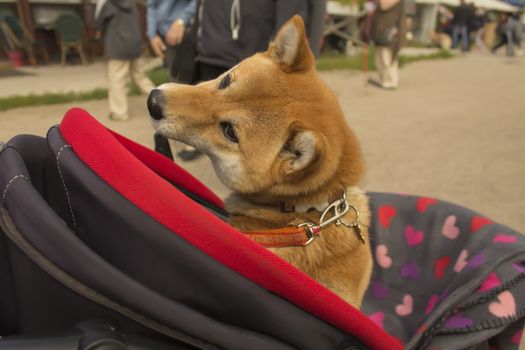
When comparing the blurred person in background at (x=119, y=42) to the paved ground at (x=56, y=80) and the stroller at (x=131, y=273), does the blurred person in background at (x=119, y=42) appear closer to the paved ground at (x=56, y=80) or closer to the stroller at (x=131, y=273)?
the paved ground at (x=56, y=80)

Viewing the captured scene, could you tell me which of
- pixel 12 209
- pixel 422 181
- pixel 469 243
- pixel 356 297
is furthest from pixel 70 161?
pixel 422 181

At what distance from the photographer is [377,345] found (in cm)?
116

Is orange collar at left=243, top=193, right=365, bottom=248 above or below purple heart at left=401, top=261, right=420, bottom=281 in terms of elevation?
above

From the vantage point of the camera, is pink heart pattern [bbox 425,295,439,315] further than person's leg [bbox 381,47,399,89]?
No

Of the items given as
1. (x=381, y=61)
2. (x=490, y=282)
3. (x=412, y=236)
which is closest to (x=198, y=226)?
(x=490, y=282)

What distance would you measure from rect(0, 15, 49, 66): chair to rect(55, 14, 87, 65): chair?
1.61 ft

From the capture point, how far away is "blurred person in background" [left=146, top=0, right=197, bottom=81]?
11.5 feet

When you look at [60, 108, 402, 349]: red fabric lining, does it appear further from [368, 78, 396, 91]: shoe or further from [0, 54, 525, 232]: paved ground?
[368, 78, 396, 91]: shoe

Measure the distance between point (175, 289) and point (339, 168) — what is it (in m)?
0.78

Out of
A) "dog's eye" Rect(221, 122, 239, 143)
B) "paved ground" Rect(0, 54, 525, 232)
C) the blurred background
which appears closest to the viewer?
"dog's eye" Rect(221, 122, 239, 143)

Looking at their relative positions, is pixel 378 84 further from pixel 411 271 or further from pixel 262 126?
pixel 262 126

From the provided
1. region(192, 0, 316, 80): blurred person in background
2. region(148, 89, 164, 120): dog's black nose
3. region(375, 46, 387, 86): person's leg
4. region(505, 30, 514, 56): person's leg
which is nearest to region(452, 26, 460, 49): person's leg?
region(505, 30, 514, 56): person's leg

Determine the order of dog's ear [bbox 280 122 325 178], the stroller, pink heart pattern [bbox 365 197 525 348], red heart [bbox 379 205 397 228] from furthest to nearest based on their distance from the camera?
red heart [bbox 379 205 397 228] < pink heart pattern [bbox 365 197 525 348] < dog's ear [bbox 280 122 325 178] < the stroller

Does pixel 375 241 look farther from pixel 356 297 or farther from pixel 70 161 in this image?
pixel 70 161
